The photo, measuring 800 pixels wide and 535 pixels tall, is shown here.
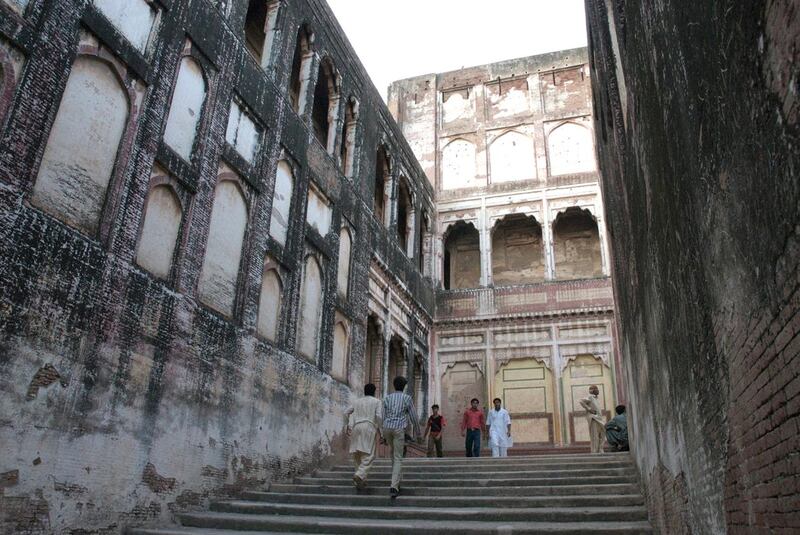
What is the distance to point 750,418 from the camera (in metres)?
1.92

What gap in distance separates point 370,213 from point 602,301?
710 cm

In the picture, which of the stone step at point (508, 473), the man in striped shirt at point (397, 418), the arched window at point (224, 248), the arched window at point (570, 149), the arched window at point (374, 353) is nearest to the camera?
the man in striped shirt at point (397, 418)

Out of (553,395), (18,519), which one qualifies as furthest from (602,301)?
(18,519)

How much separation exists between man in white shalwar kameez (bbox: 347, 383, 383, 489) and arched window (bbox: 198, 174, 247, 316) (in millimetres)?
2127

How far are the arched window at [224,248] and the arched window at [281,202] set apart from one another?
81cm

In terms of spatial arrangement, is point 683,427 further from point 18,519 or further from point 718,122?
point 18,519

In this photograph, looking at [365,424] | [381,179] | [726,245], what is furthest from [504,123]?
[726,245]

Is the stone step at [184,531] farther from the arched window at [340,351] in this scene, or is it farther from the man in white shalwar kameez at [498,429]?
the man in white shalwar kameez at [498,429]

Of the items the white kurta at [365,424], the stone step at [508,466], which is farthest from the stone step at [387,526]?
the stone step at [508,466]

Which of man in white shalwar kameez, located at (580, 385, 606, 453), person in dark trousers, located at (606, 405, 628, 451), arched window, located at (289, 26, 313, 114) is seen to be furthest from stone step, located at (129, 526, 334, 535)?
arched window, located at (289, 26, 313, 114)

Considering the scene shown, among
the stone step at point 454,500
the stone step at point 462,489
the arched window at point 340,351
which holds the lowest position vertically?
the stone step at point 454,500

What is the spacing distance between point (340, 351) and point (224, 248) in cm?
389

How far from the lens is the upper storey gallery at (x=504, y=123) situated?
19.5m

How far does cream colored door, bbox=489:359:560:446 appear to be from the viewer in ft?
54.4
